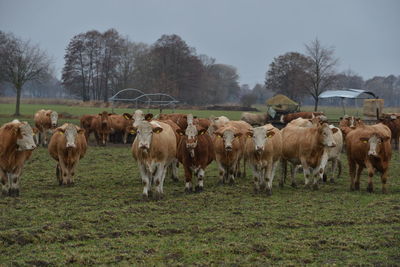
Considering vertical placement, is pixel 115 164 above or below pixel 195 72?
below

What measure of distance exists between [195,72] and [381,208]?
7038 cm

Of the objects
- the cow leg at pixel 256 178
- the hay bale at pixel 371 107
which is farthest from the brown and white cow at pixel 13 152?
the hay bale at pixel 371 107

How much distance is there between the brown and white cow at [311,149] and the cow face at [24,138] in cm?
666

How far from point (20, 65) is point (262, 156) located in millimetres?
39923

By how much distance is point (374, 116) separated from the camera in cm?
3675

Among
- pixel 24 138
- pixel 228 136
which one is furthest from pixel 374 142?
pixel 24 138

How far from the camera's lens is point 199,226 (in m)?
8.94

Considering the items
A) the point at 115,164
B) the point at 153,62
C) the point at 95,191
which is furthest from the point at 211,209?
the point at 153,62

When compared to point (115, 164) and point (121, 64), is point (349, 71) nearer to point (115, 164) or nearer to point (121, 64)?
point (121, 64)

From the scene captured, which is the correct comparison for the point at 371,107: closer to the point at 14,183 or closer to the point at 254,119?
the point at 254,119

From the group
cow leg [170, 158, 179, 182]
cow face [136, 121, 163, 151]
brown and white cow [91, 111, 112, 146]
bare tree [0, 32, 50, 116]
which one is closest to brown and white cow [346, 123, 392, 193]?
cow leg [170, 158, 179, 182]

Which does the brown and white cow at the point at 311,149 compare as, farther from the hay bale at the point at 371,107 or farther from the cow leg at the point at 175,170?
the hay bale at the point at 371,107

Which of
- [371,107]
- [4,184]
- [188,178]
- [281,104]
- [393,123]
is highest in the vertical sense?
[281,104]

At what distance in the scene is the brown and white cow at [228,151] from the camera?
13.0 meters
